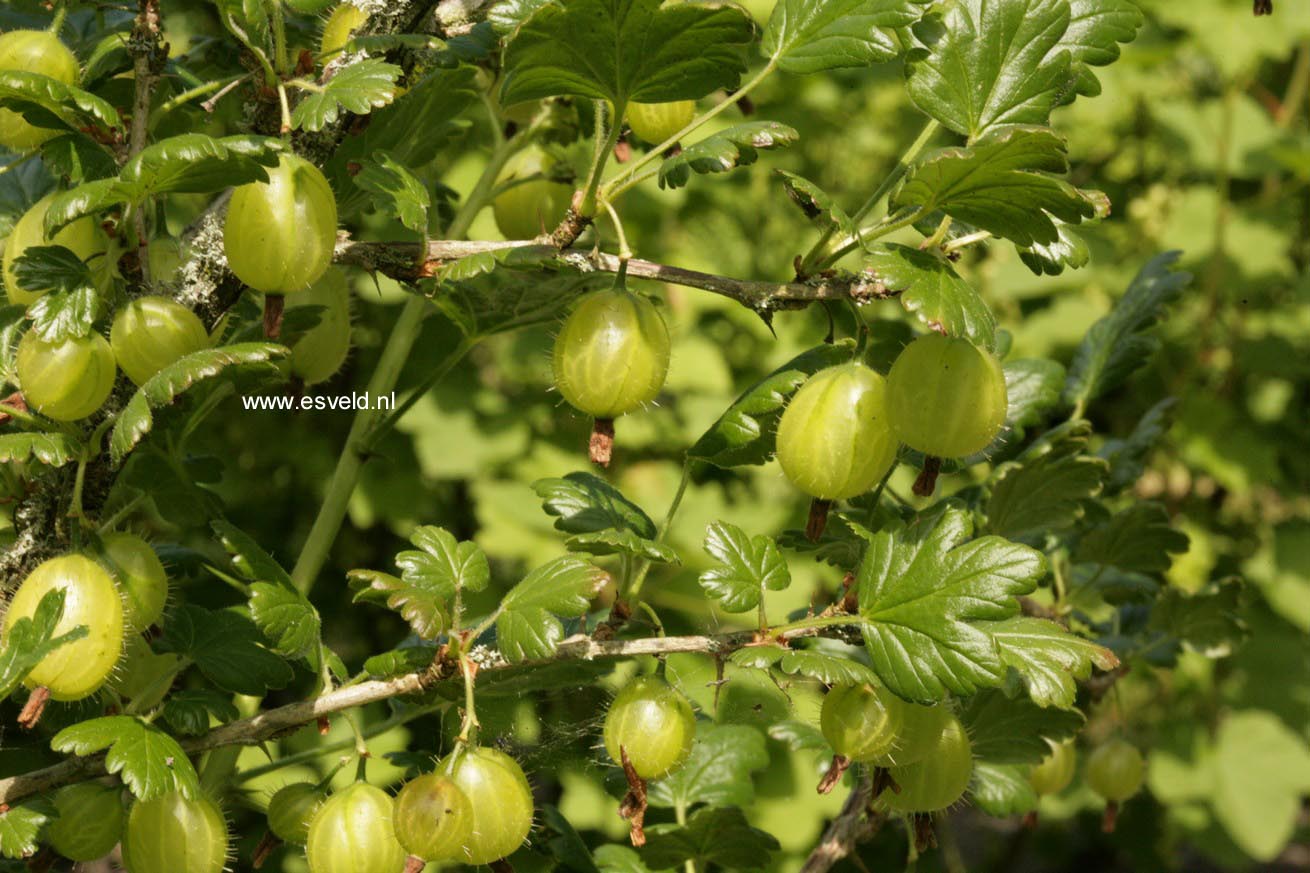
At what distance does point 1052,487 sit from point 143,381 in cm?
78

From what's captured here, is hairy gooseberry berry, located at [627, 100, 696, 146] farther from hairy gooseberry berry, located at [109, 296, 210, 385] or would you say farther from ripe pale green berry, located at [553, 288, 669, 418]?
hairy gooseberry berry, located at [109, 296, 210, 385]

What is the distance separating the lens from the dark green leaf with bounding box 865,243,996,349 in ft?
2.56

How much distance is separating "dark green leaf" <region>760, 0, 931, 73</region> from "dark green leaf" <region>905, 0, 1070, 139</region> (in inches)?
1.1

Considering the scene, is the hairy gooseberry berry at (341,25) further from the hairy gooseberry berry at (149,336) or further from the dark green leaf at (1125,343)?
the dark green leaf at (1125,343)

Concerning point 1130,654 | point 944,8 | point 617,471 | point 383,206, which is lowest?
point 617,471

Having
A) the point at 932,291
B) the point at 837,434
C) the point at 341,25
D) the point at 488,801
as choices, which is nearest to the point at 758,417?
the point at 837,434

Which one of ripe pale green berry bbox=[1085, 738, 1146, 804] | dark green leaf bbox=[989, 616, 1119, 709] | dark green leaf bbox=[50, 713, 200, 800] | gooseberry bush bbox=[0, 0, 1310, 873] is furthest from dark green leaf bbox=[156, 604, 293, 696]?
ripe pale green berry bbox=[1085, 738, 1146, 804]

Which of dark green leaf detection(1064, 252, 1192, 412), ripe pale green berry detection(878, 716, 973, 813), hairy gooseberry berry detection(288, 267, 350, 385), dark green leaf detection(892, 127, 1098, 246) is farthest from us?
dark green leaf detection(1064, 252, 1192, 412)

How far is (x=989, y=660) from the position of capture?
80 centimetres

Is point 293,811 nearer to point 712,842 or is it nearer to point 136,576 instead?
point 136,576

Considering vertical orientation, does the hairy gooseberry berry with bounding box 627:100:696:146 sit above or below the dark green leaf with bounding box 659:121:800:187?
below

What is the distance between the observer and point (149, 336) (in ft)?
2.81

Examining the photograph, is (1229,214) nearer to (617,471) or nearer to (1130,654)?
(617,471)

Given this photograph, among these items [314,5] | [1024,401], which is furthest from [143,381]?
[1024,401]
